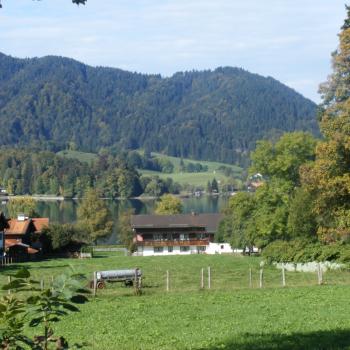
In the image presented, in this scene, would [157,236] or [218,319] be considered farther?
Result: [157,236]

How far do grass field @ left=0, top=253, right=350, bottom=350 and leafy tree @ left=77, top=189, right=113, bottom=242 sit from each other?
72.3 m

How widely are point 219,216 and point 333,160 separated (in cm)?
7301

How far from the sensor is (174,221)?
99938 mm

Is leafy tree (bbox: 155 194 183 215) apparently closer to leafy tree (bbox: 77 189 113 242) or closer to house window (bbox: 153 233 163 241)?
leafy tree (bbox: 77 189 113 242)

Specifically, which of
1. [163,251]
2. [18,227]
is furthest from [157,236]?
[18,227]

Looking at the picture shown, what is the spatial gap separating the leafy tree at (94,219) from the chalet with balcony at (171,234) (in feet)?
16.0

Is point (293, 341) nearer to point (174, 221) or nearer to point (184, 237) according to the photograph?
point (174, 221)

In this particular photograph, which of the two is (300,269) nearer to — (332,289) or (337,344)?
(332,289)

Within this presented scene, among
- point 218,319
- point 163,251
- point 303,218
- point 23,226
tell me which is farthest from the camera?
point 163,251

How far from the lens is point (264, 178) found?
192 feet

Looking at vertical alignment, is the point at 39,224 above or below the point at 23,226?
above

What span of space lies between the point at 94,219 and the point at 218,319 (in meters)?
83.8

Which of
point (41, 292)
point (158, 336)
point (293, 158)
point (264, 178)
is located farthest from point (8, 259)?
point (41, 292)

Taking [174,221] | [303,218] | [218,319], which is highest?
[303,218]
